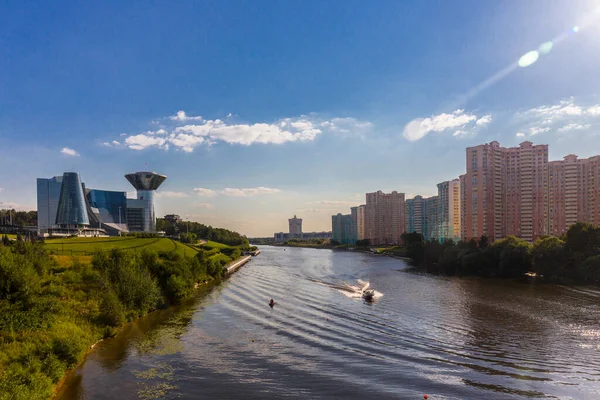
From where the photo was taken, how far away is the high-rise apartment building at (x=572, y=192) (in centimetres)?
7925

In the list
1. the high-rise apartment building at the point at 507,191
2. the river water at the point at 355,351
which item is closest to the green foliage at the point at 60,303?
the river water at the point at 355,351

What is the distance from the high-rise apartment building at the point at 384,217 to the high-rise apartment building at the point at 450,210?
4316 centimetres

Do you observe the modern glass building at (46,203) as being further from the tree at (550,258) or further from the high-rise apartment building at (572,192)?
the high-rise apartment building at (572,192)

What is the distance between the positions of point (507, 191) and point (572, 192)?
12675 mm

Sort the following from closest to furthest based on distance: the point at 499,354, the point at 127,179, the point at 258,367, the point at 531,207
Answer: the point at 258,367 < the point at 499,354 < the point at 531,207 < the point at 127,179

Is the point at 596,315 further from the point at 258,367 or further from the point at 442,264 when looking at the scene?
the point at 442,264

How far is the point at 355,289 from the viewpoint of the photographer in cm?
4959

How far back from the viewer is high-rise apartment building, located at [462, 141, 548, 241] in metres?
85.9

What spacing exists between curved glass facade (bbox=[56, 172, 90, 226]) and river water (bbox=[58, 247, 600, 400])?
355 ft

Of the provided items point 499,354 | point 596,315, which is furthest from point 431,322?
point 596,315

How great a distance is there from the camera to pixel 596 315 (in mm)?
33031

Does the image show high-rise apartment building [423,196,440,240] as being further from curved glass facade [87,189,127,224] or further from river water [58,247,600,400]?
curved glass facade [87,189,127,224]

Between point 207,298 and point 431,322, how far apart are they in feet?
82.9

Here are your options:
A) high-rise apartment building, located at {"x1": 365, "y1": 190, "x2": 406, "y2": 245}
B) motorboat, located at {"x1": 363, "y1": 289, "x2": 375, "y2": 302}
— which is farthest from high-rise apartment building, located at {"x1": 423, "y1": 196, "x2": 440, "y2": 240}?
motorboat, located at {"x1": 363, "y1": 289, "x2": 375, "y2": 302}
